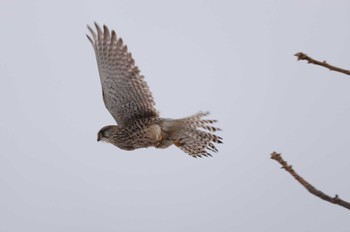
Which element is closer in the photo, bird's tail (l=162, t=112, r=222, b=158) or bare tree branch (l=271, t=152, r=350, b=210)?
bare tree branch (l=271, t=152, r=350, b=210)

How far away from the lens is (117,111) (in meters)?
5.58

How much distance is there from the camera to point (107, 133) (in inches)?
221

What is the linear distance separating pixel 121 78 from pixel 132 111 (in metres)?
0.36

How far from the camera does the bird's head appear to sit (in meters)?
5.52

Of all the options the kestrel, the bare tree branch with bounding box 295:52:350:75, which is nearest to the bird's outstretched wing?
the kestrel

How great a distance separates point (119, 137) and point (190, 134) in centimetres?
72

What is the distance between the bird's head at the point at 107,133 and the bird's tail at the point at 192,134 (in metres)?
0.59

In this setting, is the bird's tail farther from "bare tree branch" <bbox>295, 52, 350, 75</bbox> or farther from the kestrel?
"bare tree branch" <bbox>295, 52, 350, 75</bbox>

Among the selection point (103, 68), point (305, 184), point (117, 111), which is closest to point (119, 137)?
point (117, 111)

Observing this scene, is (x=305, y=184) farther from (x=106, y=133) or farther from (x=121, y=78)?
(x=106, y=133)

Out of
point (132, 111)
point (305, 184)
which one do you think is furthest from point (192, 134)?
point (305, 184)

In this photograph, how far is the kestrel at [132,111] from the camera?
5.30m

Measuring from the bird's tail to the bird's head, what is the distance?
59 centimetres

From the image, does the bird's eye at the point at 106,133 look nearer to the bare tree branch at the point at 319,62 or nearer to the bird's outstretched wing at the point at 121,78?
the bird's outstretched wing at the point at 121,78
